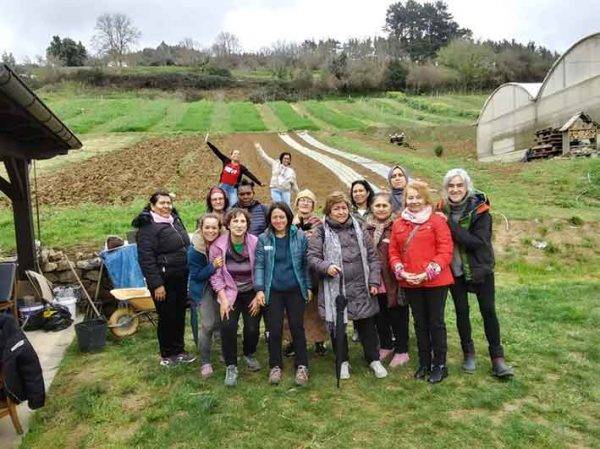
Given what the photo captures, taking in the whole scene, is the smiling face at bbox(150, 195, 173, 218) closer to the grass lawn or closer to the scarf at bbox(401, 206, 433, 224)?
the grass lawn

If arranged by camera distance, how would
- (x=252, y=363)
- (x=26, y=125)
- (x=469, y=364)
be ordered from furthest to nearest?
1. (x=26, y=125)
2. (x=252, y=363)
3. (x=469, y=364)

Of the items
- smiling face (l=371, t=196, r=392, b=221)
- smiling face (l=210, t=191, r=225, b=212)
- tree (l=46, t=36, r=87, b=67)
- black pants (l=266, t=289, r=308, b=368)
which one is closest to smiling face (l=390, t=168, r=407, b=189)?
smiling face (l=371, t=196, r=392, b=221)

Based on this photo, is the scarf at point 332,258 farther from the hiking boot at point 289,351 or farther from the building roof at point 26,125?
the building roof at point 26,125

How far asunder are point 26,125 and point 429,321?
481 centimetres

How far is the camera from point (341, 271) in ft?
15.0

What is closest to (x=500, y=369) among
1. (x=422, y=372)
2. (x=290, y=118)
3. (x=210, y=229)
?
(x=422, y=372)

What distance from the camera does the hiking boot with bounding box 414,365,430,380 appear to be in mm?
4633

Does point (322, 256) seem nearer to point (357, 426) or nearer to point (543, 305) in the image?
point (357, 426)

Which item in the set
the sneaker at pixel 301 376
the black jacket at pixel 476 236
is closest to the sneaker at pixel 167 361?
the sneaker at pixel 301 376

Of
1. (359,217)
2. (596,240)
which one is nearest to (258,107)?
(596,240)

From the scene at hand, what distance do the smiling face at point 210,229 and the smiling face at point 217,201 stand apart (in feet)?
1.90

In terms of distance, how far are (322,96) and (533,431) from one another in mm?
51603

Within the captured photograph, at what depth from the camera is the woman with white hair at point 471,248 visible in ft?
14.4

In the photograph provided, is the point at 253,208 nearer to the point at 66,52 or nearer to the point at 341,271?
the point at 341,271
